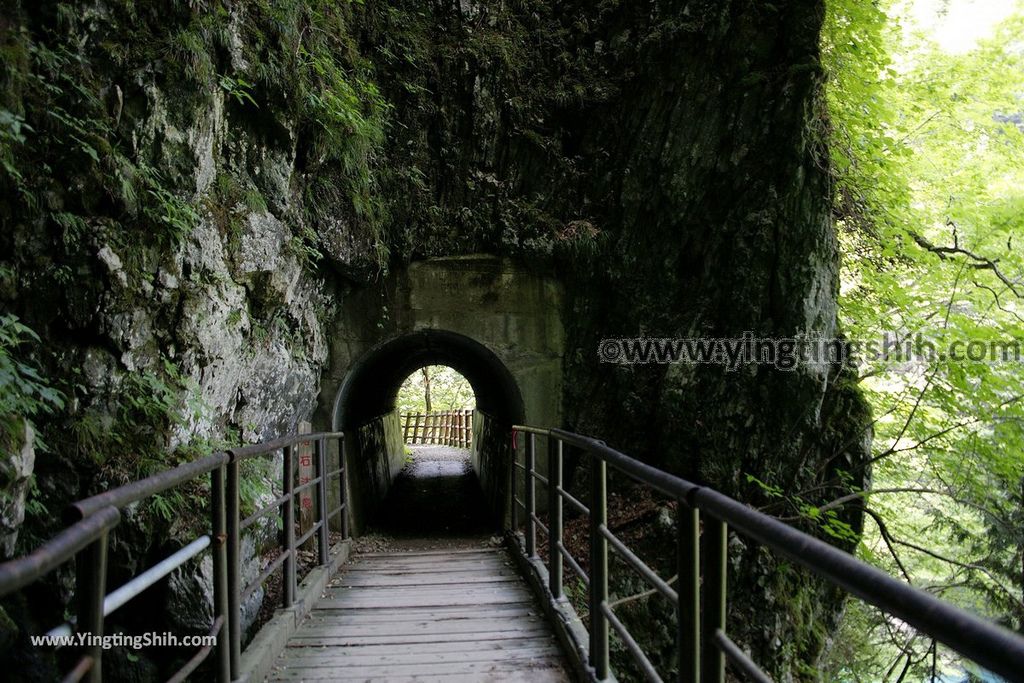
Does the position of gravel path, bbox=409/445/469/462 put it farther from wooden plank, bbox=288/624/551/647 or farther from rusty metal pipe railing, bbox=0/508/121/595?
rusty metal pipe railing, bbox=0/508/121/595

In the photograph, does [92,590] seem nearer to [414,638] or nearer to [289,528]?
[289,528]

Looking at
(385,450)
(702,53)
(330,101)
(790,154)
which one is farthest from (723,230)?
(385,450)

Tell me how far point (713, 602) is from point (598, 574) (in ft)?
4.37

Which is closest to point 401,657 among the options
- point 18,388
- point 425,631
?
point 425,631

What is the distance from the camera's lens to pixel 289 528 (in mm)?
3666

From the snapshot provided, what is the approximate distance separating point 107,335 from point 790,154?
22.1ft

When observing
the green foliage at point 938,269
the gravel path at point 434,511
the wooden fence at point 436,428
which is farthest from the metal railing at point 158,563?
the wooden fence at point 436,428

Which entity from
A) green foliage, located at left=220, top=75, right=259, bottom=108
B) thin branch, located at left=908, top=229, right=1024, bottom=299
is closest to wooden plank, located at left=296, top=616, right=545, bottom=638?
green foliage, located at left=220, top=75, right=259, bottom=108

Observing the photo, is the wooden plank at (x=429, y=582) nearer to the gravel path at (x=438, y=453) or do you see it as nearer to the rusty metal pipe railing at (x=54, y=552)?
the rusty metal pipe railing at (x=54, y=552)

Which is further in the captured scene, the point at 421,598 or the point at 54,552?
the point at 421,598

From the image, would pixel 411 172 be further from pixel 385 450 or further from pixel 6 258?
pixel 385 450

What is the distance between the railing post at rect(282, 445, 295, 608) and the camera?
365 cm

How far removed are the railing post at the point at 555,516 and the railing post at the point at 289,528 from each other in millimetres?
1657

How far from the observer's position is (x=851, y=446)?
666 centimetres
